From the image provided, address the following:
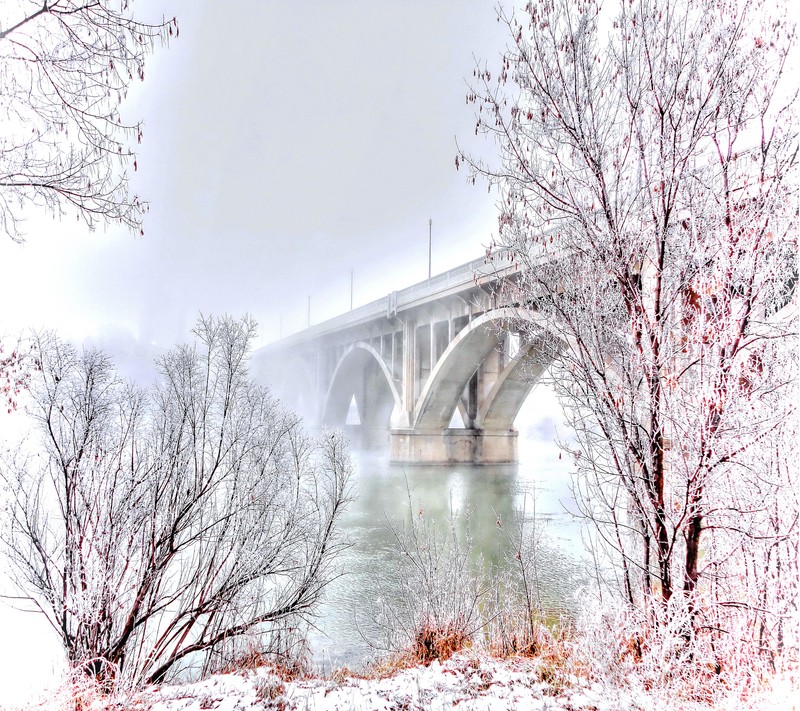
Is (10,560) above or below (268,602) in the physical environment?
above

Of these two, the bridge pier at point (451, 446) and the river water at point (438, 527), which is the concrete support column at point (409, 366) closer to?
the bridge pier at point (451, 446)

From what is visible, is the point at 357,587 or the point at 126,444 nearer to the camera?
the point at 126,444

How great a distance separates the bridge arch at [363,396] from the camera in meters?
35.0

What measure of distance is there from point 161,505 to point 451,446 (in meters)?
22.1

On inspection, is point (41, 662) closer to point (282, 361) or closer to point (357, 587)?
point (357, 587)

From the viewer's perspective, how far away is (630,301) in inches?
142

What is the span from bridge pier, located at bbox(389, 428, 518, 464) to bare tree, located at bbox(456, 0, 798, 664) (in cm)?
2218

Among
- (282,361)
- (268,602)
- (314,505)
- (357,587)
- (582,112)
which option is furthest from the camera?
(282,361)

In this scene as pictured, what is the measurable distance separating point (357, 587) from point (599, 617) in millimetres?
6322

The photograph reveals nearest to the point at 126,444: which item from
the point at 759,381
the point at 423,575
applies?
the point at 423,575

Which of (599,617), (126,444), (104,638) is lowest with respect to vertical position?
(104,638)

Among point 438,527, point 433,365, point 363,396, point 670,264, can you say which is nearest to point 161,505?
point 670,264

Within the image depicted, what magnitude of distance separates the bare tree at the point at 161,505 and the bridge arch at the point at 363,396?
26.2 metres

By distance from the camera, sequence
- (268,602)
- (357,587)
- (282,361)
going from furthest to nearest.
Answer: (282,361) < (357,587) < (268,602)
